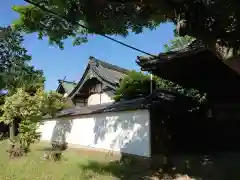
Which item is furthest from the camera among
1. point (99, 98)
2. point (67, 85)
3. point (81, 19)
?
point (67, 85)

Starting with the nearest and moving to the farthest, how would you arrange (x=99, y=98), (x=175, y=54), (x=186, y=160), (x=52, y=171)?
(x=175, y=54) < (x=52, y=171) < (x=186, y=160) < (x=99, y=98)

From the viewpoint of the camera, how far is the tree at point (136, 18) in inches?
197

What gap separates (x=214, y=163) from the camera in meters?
9.91

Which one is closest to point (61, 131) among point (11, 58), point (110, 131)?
point (110, 131)

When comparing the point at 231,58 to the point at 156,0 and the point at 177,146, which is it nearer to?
the point at 156,0

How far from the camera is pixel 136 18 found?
7.26 meters

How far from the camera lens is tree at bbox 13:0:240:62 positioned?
16.4ft

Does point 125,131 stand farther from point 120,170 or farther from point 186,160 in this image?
point 186,160

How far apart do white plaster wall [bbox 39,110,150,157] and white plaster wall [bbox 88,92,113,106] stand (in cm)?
376

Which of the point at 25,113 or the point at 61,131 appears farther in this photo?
the point at 61,131

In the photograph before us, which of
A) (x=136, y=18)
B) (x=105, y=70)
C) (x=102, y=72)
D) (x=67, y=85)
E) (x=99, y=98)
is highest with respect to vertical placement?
(x=67, y=85)

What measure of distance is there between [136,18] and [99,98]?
52.5ft

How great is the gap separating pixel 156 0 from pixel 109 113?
10.7 metres

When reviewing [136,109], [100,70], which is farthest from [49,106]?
[136,109]
